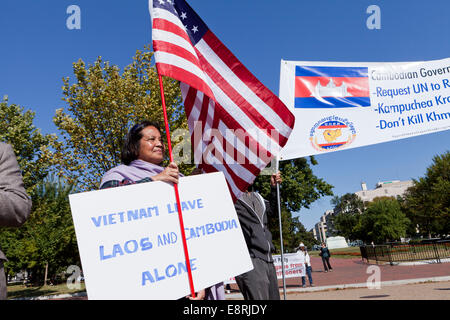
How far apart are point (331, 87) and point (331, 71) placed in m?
0.27

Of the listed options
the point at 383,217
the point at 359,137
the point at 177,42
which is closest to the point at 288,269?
the point at 359,137

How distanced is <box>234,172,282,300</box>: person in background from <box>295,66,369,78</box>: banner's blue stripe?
2.29m

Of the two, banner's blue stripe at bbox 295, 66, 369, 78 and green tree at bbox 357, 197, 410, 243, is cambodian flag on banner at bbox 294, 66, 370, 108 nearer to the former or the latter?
banner's blue stripe at bbox 295, 66, 369, 78

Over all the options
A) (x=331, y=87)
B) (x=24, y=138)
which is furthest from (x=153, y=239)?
(x=24, y=138)

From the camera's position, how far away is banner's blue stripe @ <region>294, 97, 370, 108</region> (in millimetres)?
5004

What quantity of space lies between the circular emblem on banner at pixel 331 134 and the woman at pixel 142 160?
105 inches

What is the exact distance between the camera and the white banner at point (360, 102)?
4785 mm

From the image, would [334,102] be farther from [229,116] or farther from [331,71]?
[229,116]

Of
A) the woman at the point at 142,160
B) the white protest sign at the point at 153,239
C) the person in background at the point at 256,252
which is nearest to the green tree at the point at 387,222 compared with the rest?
the person in background at the point at 256,252

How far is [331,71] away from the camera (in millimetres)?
5191

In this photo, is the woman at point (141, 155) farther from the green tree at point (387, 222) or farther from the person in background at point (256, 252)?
the green tree at point (387, 222)
